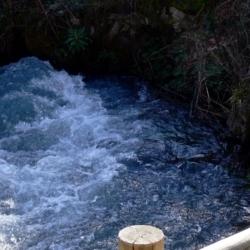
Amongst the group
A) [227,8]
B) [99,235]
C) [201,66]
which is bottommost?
[99,235]

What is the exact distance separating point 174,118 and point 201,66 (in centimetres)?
72

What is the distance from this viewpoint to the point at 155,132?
7.14m

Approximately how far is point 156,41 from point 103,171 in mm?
3248

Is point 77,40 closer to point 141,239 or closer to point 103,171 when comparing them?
point 103,171

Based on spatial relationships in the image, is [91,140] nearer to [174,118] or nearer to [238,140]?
[174,118]

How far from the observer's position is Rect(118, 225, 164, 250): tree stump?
227 centimetres

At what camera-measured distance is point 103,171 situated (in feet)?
20.3

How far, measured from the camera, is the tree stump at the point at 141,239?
2266 mm

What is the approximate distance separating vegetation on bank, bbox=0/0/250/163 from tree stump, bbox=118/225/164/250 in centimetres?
454

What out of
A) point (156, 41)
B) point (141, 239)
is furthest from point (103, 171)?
point (141, 239)

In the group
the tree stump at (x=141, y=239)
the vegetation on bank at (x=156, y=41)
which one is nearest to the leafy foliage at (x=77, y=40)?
the vegetation on bank at (x=156, y=41)

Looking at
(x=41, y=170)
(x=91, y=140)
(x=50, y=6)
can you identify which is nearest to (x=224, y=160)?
(x=91, y=140)

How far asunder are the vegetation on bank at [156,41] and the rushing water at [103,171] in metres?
0.40

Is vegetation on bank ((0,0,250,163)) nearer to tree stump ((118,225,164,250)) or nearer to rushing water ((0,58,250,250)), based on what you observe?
rushing water ((0,58,250,250))
